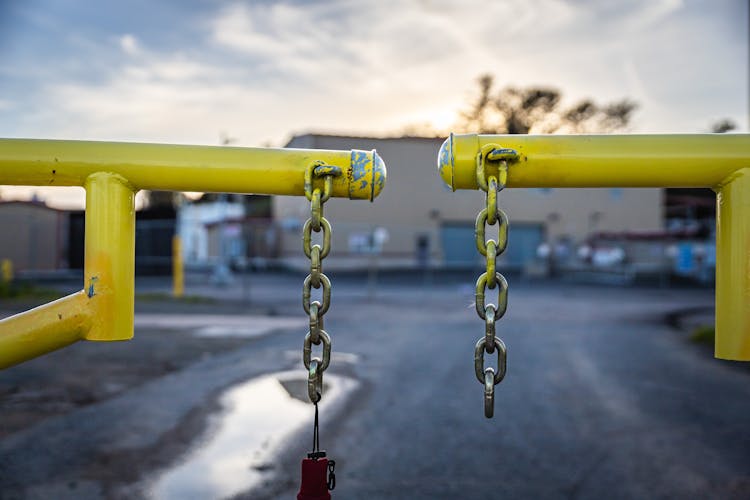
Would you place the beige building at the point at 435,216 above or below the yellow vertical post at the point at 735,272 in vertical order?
above

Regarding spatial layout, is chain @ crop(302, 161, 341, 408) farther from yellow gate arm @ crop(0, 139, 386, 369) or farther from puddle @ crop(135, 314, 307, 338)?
puddle @ crop(135, 314, 307, 338)

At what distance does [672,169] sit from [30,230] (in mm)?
3285

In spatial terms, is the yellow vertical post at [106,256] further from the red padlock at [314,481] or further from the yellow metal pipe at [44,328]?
the red padlock at [314,481]

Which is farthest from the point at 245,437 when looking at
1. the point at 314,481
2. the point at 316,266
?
the point at 316,266

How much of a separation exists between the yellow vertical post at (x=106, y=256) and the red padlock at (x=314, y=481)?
0.58m

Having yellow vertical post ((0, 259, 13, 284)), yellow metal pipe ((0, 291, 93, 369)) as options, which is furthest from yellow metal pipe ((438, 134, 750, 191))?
yellow vertical post ((0, 259, 13, 284))

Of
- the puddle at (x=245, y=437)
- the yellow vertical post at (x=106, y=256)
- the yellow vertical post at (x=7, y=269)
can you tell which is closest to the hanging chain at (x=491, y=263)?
the yellow vertical post at (x=106, y=256)

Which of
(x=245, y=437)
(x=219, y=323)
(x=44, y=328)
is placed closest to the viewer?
(x=44, y=328)

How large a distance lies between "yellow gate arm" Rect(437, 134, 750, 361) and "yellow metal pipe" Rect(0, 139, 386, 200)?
24 centimetres

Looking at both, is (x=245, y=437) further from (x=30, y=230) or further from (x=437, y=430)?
(x=30, y=230)

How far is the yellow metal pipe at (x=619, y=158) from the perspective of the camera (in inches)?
64.1

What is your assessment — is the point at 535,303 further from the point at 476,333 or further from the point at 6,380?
the point at 6,380

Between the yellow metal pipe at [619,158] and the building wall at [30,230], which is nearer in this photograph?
the yellow metal pipe at [619,158]

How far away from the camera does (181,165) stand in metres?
1.68
